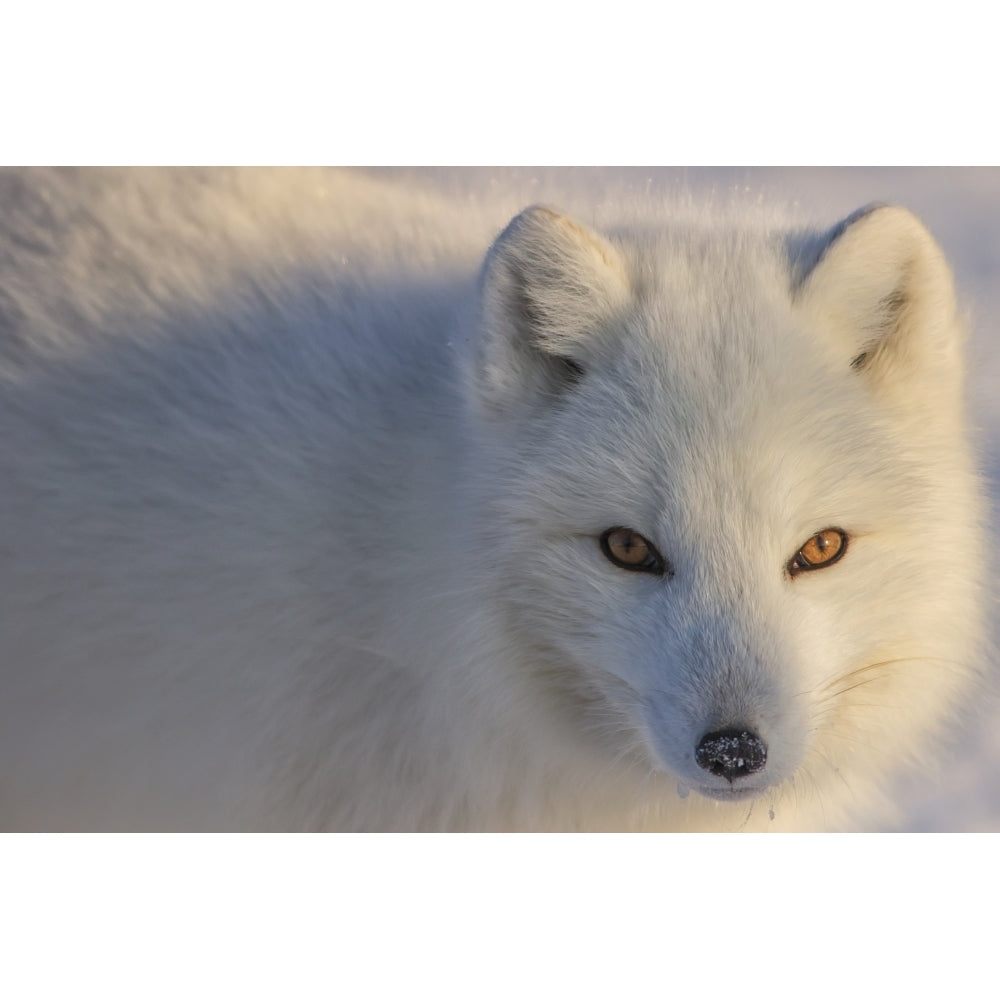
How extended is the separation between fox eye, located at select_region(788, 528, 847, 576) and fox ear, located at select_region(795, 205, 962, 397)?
33cm

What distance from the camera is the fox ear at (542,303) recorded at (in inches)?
91.0

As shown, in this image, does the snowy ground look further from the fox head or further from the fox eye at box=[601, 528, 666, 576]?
the fox eye at box=[601, 528, 666, 576]

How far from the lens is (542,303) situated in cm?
239

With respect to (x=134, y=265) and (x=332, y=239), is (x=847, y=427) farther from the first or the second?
(x=134, y=265)

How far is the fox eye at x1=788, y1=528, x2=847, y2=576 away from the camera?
235 cm

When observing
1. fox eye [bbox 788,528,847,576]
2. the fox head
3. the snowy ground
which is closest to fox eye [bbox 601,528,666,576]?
the fox head

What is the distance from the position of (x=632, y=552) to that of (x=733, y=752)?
408 mm

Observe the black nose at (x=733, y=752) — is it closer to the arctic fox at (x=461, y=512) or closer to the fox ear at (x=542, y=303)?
the arctic fox at (x=461, y=512)

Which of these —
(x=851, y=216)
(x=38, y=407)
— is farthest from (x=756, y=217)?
(x=38, y=407)

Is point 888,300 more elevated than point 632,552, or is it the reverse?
point 888,300

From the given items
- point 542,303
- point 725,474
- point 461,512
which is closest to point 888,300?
point 725,474

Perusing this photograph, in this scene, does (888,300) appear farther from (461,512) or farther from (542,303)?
(461,512)

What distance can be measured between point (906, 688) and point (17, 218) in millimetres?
2228

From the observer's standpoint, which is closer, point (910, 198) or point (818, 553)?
point (818, 553)
